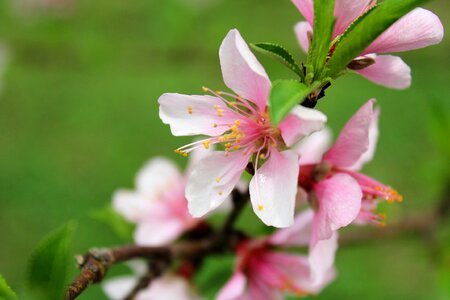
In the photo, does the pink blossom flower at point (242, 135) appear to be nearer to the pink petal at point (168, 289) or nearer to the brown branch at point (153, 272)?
the brown branch at point (153, 272)

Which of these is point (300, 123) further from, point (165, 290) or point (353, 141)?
point (165, 290)

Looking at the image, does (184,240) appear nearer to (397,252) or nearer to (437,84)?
(397,252)

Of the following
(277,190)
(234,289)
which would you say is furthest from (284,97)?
(234,289)

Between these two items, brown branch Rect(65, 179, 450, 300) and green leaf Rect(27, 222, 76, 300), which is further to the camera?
brown branch Rect(65, 179, 450, 300)

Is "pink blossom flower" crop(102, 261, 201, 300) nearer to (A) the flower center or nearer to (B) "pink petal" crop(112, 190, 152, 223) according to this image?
(B) "pink petal" crop(112, 190, 152, 223)

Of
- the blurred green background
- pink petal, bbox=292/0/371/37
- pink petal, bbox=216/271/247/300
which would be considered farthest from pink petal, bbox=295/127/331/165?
the blurred green background

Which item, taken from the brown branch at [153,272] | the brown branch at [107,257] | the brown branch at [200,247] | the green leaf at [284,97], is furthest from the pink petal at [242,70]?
the brown branch at [153,272]
